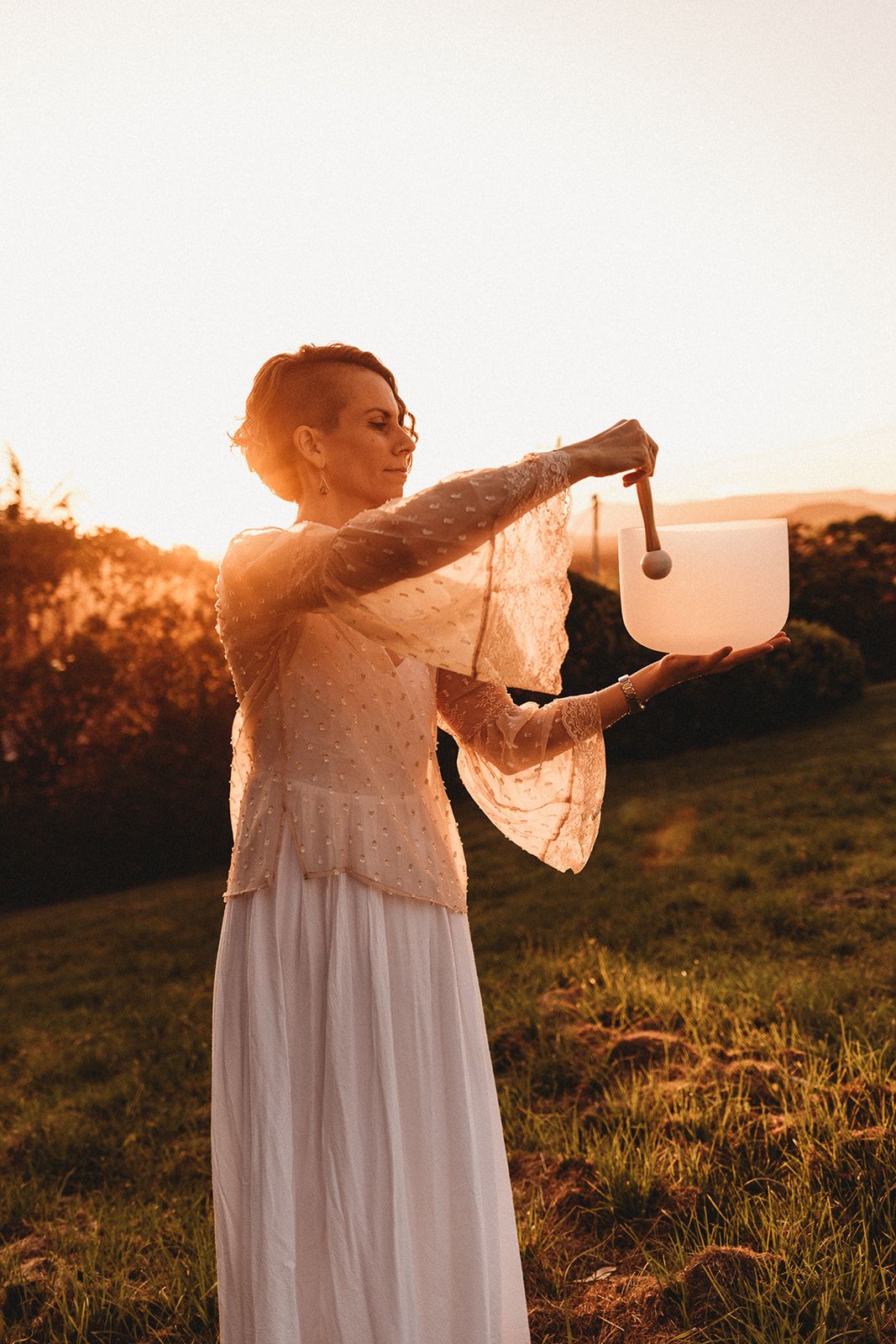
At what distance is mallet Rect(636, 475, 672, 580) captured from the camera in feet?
5.21

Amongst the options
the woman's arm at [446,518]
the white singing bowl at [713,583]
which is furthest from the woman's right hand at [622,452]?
the white singing bowl at [713,583]

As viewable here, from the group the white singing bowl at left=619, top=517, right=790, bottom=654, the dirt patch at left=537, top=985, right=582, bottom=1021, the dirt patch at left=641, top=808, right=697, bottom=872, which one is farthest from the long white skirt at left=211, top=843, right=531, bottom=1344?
the dirt patch at left=641, top=808, right=697, bottom=872

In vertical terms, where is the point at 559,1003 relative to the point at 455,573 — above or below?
below

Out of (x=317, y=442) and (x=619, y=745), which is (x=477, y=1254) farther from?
(x=619, y=745)

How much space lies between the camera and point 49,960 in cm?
635

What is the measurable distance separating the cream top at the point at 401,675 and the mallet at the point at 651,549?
0.11 meters

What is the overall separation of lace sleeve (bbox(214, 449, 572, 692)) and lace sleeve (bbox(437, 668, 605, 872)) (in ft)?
1.09

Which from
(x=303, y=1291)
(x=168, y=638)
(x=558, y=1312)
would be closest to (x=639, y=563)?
(x=303, y=1291)

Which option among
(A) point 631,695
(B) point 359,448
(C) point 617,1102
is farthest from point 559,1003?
(B) point 359,448

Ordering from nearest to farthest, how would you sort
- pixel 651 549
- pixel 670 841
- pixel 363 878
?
pixel 651 549
pixel 363 878
pixel 670 841

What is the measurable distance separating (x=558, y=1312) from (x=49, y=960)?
4.69 metres

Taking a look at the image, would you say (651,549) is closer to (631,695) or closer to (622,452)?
(622,452)

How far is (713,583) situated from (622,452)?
25cm

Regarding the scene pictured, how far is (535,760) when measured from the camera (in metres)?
2.04
